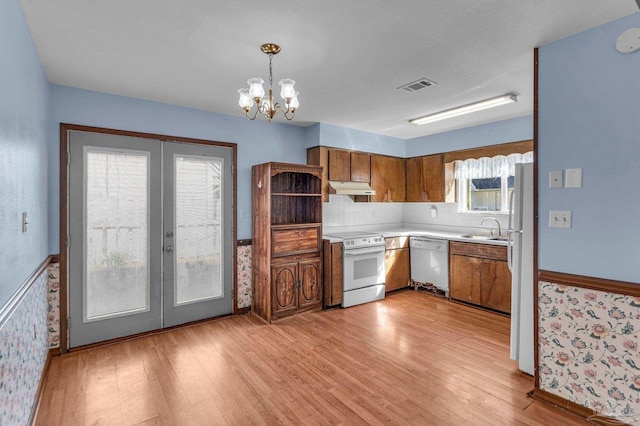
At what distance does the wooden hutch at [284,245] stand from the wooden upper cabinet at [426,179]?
204 centimetres

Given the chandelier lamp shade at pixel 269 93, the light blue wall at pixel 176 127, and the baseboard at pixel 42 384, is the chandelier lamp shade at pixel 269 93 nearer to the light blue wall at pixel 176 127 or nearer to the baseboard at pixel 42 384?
the light blue wall at pixel 176 127

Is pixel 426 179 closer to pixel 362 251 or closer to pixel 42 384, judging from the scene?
pixel 362 251

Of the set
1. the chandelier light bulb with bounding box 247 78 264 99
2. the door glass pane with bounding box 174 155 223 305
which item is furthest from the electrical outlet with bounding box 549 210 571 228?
the door glass pane with bounding box 174 155 223 305

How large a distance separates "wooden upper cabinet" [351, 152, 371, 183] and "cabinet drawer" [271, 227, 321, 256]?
1191mm

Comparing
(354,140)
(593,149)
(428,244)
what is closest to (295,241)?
(354,140)

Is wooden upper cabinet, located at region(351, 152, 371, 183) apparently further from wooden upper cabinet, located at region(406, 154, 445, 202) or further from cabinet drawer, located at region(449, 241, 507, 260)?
cabinet drawer, located at region(449, 241, 507, 260)

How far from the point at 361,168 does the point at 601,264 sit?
3324 mm

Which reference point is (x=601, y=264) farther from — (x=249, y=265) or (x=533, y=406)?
(x=249, y=265)

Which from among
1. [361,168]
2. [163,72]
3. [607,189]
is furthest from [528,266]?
[163,72]

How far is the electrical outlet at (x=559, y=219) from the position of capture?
2158 mm

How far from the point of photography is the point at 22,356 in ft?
6.04

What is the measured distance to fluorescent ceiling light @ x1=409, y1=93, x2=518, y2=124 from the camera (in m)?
3.36

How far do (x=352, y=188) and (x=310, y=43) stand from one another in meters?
2.68

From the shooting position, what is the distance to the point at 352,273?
4.31m
